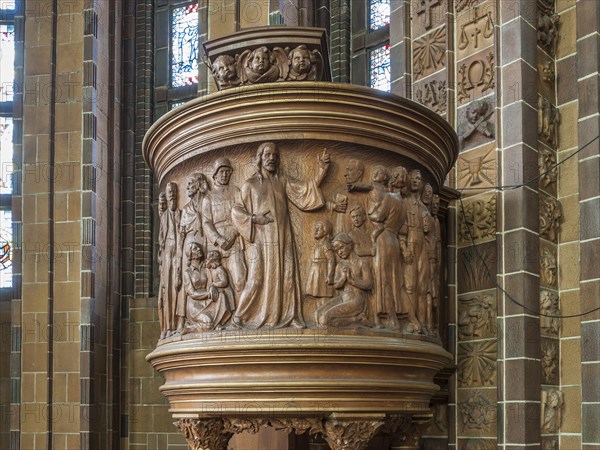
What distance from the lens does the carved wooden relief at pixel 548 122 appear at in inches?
252

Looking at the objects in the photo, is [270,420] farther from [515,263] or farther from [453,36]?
[453,36]

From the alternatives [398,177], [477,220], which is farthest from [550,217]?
[398,177]

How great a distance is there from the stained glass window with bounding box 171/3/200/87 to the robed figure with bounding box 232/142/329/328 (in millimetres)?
10155

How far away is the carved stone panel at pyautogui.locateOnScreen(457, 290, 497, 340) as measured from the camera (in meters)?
6.17

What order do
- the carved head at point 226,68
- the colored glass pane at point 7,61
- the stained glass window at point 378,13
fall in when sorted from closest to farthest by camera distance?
the carved head at point 226,68 < the stained glass window at point 378,13 < the colored glass pane at point 7,61

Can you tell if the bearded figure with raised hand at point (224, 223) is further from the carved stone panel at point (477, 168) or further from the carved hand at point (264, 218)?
the carved stone panel at point (477, 168)

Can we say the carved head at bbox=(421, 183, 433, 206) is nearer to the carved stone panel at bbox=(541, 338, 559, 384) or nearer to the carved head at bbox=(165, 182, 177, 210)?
the carved head at bbox=(165, 182, 177, 210)

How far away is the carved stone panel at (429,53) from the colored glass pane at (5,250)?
8163 mm

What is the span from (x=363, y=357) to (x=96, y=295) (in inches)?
309

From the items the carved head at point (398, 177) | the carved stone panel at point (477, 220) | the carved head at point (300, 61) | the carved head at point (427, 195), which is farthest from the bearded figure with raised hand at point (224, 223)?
the carved stone panel at point (477, 220)

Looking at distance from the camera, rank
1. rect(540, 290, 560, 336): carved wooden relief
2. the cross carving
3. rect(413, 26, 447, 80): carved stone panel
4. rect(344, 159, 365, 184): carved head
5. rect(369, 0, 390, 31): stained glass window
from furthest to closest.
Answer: rect(369, 0, 390, 31): stained glass window, the cross carving, rect(413, 26, 447, 80): carved stone panel, rect(540, 290, 560, 336): carved wooden relief, rect(344, 159, 365, 184): carved head

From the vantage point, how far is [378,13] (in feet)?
41.8

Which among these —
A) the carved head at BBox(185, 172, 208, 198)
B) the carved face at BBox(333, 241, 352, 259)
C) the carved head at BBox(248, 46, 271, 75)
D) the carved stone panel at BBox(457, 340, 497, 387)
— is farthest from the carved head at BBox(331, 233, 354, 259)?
the carved stone panel at BBox(457, 340, 497, 387)

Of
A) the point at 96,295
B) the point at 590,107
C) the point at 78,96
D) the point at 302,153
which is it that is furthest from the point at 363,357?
the point at 78,96
